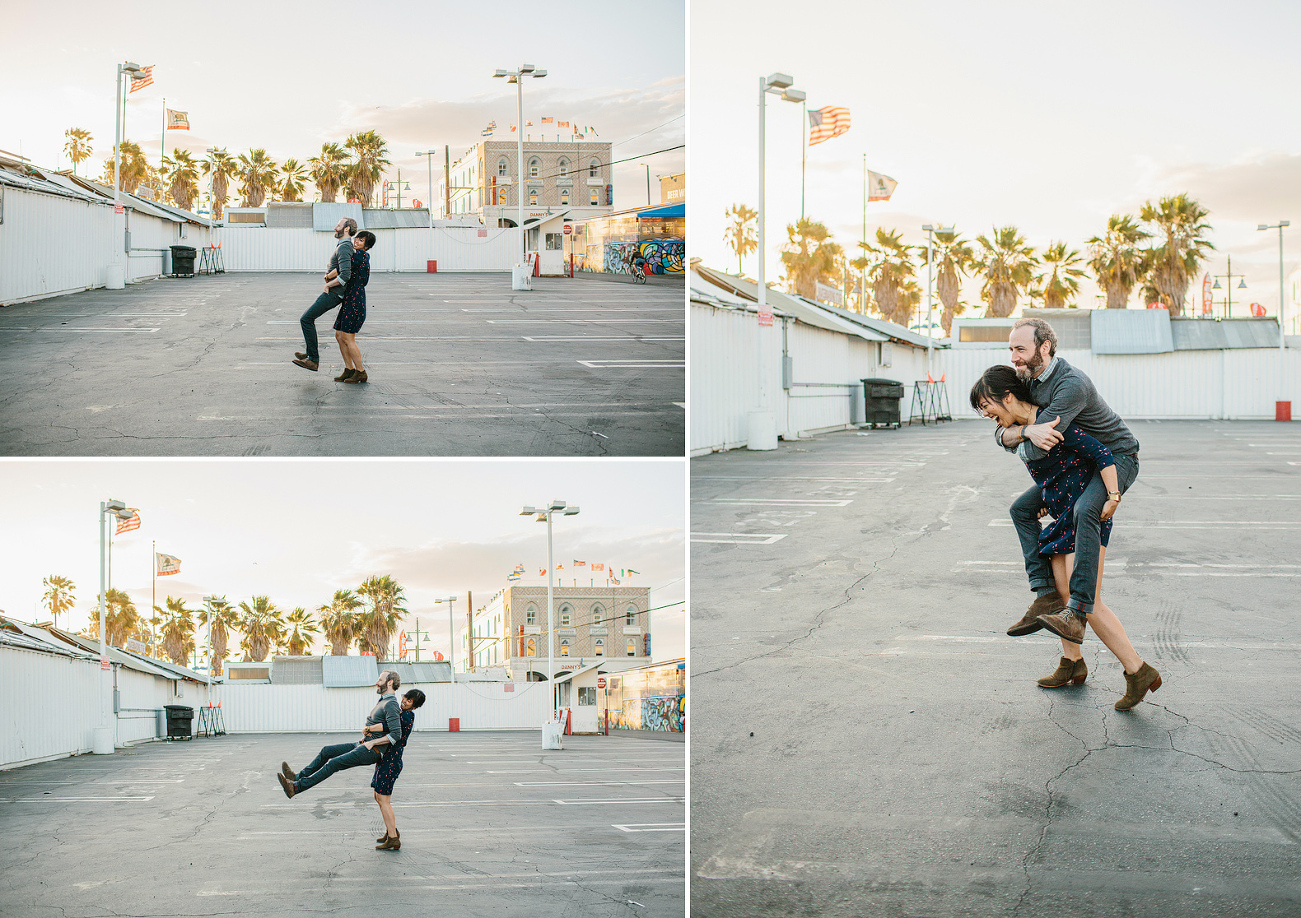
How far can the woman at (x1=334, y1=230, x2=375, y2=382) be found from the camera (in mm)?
8227

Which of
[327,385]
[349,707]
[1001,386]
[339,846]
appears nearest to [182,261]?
[349,707]

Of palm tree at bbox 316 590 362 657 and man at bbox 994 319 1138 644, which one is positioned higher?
man at bbox 994 319 1138 644

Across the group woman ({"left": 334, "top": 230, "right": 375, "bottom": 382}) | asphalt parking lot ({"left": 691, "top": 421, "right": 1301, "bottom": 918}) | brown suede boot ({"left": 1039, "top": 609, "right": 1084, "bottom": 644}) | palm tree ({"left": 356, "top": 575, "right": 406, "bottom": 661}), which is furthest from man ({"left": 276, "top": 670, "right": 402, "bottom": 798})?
palm tree ({"left": 356, "top": 575, "right": 406, "bottom": 661})

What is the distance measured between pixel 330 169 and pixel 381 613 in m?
22.6

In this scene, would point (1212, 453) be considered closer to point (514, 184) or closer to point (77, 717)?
point (77, 717)

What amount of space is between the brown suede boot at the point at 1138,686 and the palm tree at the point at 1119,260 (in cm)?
5007

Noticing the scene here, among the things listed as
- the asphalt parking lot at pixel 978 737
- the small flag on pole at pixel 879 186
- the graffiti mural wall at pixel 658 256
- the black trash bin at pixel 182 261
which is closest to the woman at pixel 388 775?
the asphalt parking lot at pixel 978 737

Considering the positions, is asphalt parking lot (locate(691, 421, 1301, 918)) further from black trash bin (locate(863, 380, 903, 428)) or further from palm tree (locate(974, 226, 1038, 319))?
palm tree (locate(974, 226, 1038, 319))

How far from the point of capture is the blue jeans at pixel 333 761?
6641 mm

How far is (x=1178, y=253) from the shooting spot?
49000 mm

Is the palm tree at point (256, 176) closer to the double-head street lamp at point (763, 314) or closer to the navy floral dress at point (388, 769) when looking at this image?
the double-head street lamp at point (763, 314)

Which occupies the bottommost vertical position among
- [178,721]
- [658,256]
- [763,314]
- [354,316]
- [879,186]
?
[178,721]

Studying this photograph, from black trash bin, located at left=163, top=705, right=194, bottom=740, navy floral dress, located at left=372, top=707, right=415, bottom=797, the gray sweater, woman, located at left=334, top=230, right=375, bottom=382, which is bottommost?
black trash bin, located at left=163, top=705, right=194, bottom=740

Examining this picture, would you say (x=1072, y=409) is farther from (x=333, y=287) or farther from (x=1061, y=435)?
(x=333, y=287)
